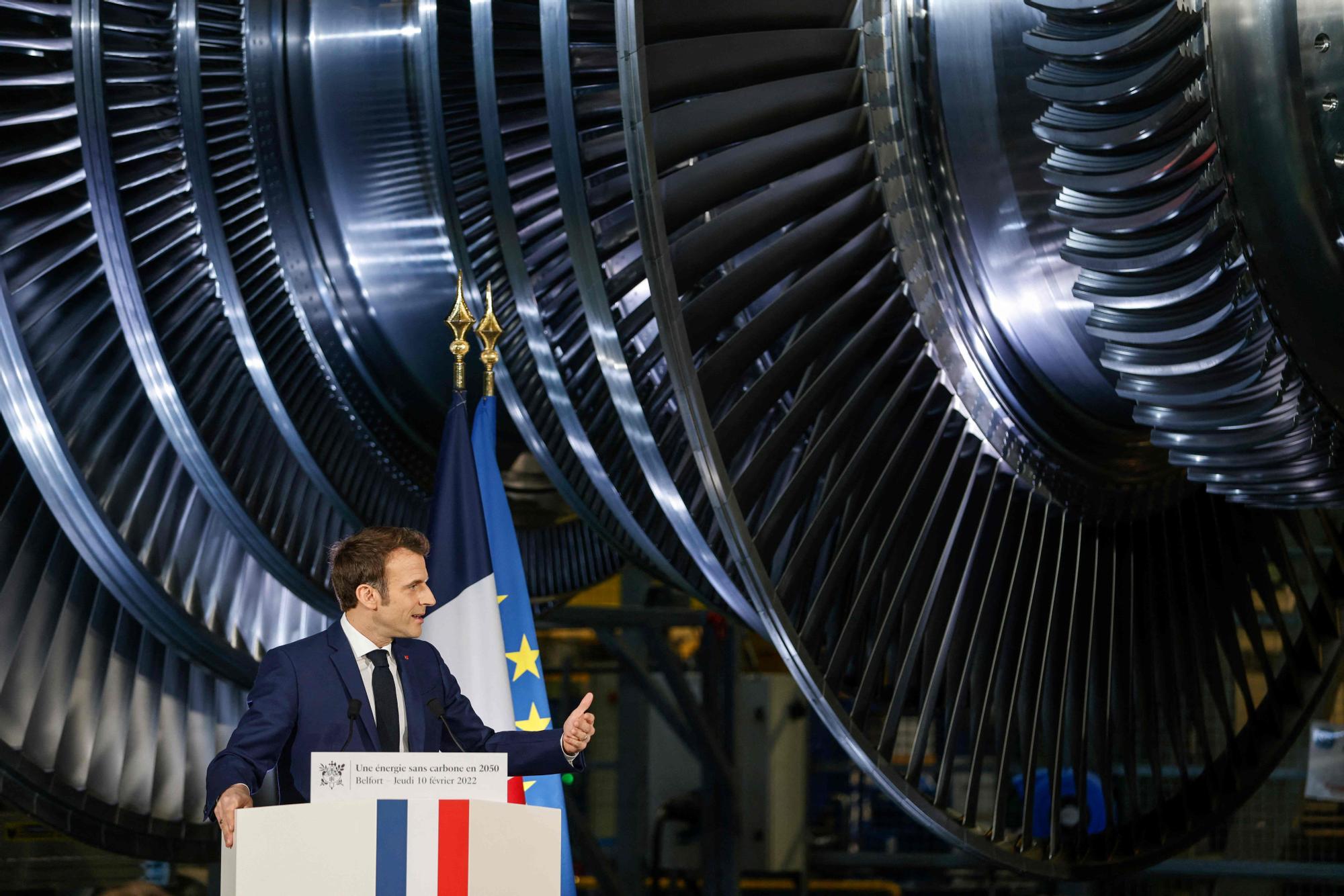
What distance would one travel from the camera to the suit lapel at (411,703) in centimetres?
181

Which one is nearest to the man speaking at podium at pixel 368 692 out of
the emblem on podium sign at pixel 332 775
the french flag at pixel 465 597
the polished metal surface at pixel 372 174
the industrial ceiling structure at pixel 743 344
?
the emblem on podium sign at pixel 332 775

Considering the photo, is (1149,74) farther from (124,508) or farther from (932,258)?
(124,508)

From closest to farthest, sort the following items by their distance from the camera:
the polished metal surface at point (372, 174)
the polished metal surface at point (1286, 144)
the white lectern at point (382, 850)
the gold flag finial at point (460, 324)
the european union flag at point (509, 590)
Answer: the white lectern at point (382, 850)
the polished metal surface at point (1286, 144)
the gold flag finial at point (460, 324)
the european union flag at point (509, 590)
the polished metal surface at point (372, 174)

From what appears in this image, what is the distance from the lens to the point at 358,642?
1.83m

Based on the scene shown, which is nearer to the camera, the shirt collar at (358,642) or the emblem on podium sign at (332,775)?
the emblem on podium sign at (332,775)

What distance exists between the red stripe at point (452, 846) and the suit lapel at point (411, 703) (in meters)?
0.28

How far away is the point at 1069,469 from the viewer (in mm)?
2631

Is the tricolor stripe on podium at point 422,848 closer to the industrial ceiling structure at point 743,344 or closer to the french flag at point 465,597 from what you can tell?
the industrial ceiling structure at point 743,344

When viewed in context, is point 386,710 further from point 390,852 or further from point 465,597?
point 465,597

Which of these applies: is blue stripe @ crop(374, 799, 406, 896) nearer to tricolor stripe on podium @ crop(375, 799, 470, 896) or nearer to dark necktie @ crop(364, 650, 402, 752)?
tricolor stripe on podium @ crop(375, 799, 470, 896)

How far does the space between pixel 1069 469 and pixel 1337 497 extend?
439 millimetres

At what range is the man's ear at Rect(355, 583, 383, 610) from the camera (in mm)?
1805

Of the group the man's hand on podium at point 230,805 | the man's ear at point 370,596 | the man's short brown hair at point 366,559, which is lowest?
the man's hand on podium at point 230,805

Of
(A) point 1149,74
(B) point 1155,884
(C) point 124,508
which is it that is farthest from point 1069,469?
(B) point 1155,884
